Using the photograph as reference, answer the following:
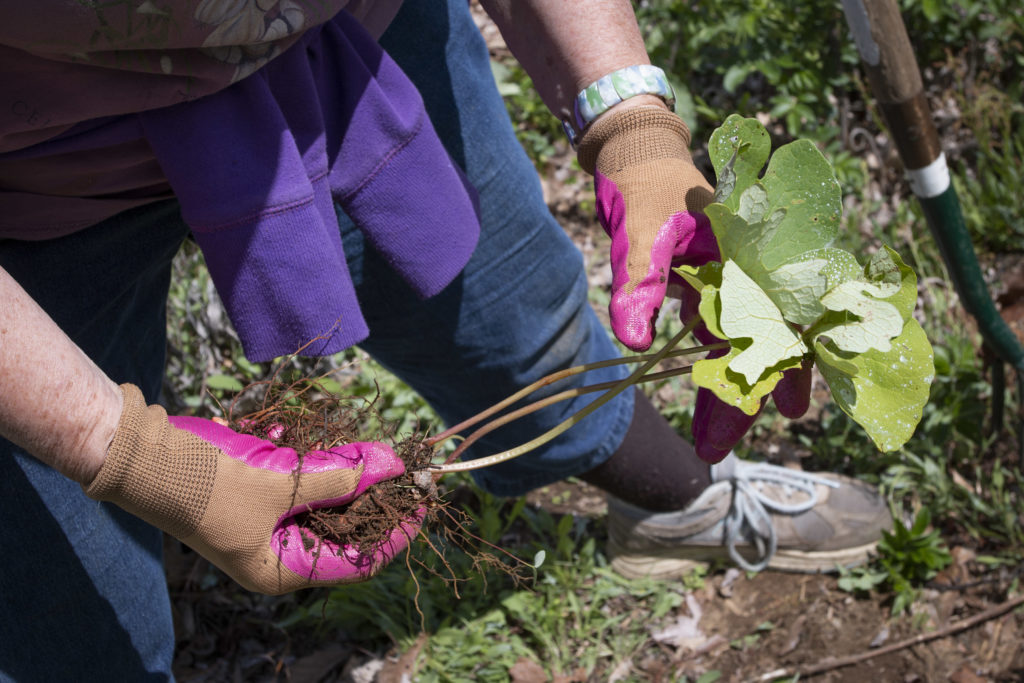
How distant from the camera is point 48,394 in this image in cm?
96

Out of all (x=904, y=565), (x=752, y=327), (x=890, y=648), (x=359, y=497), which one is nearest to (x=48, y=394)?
(x=359, y=497)

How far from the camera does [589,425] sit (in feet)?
6.11

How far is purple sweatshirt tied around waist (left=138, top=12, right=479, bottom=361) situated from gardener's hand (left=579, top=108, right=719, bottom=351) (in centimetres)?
26

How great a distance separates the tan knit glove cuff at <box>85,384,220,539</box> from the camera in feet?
3.42

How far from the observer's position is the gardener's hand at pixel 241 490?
1.07 metres

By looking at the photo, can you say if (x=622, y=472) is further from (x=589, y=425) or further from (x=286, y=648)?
(x=286, y=648)

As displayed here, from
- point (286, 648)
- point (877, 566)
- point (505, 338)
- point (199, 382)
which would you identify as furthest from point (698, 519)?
point (199, 382)

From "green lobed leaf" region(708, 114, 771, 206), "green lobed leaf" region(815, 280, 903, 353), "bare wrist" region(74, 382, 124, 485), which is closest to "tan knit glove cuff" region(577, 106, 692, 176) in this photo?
"green lobed leaf" region(708, 114, 771, 206)

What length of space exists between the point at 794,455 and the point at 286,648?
5.45 ft

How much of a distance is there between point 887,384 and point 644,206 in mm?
424

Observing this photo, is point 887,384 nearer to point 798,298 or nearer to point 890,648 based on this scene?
point 798,298

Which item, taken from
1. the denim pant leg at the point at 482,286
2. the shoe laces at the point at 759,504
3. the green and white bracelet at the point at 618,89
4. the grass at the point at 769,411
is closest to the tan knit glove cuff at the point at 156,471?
the grass at the point at 769,411

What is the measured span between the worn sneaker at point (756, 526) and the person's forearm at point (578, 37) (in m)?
1.24

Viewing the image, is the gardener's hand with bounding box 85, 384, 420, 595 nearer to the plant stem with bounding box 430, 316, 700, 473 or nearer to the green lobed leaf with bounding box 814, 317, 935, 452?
the plant stem with bounding box 430, 316, 700, 473
